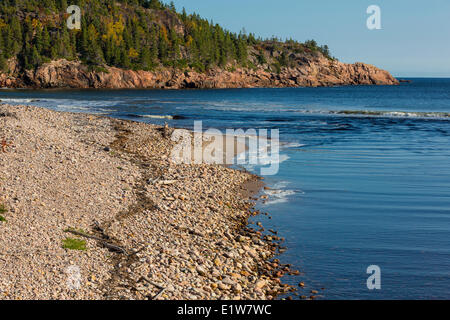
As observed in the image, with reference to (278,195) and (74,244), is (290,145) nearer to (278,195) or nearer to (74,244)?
(278,195)

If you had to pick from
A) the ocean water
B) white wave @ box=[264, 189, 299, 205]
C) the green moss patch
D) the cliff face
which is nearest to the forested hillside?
the cliff face

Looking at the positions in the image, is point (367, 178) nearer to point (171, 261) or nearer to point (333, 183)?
point (333, 183)

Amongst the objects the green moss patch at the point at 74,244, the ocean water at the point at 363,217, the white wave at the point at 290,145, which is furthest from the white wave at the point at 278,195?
the white wave at the point at 290,145

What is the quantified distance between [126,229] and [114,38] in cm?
15798

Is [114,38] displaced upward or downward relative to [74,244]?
upward

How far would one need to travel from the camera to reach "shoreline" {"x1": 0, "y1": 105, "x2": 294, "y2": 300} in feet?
27.2

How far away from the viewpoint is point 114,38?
157375 millimetres

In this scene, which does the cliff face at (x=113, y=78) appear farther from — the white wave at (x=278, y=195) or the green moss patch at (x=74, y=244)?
the green moss patch at (x=74, y=244)

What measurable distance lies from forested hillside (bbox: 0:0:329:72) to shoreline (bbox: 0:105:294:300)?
131191mm

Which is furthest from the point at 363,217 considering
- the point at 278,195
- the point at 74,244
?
the point at 74,244

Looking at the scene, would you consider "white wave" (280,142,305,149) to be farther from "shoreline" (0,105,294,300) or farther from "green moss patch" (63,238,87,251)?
"green moss patch" (63,238,87,251)

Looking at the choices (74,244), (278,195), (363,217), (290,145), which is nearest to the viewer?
(74,244)

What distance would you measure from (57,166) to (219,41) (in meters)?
182
